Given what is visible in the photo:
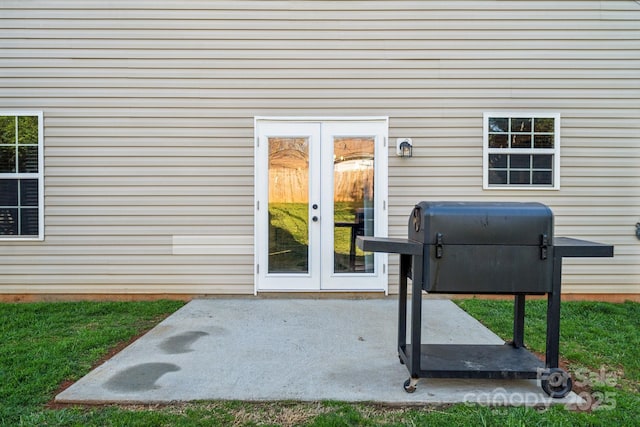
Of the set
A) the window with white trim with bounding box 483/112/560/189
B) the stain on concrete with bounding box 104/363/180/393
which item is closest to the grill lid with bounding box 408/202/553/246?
the stain on concrete with bounding box 104/363/180/393

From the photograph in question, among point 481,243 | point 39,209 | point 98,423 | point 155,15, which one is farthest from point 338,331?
point 155,15

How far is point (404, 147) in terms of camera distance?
4973 mm

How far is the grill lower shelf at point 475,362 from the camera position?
2.53 meters

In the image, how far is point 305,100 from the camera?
200 inches

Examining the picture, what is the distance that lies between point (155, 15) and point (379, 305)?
4.38 metres

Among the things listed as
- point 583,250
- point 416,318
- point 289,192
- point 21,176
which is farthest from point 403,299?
point 21,176

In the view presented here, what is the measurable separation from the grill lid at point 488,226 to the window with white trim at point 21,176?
476 cm

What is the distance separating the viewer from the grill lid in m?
2.52

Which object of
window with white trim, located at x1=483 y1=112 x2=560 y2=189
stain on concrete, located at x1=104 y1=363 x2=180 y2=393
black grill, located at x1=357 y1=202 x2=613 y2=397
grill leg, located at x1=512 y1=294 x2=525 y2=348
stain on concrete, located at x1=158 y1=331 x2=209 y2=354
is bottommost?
stain on concrete, located at x1=158 y1=331 x2=209 y2=354

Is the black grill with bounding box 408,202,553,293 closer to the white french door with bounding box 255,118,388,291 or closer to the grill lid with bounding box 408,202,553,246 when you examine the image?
the grill lid with bounding box 408,202,553,246

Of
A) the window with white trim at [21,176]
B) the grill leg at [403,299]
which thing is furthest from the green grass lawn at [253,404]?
the window with white trim at [21,176]

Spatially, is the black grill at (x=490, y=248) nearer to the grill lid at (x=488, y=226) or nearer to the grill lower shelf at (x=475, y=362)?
the grill lid at (x=488, y=226)

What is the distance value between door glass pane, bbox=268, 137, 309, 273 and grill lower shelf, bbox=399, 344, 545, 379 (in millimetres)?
2435

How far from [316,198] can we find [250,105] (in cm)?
140
